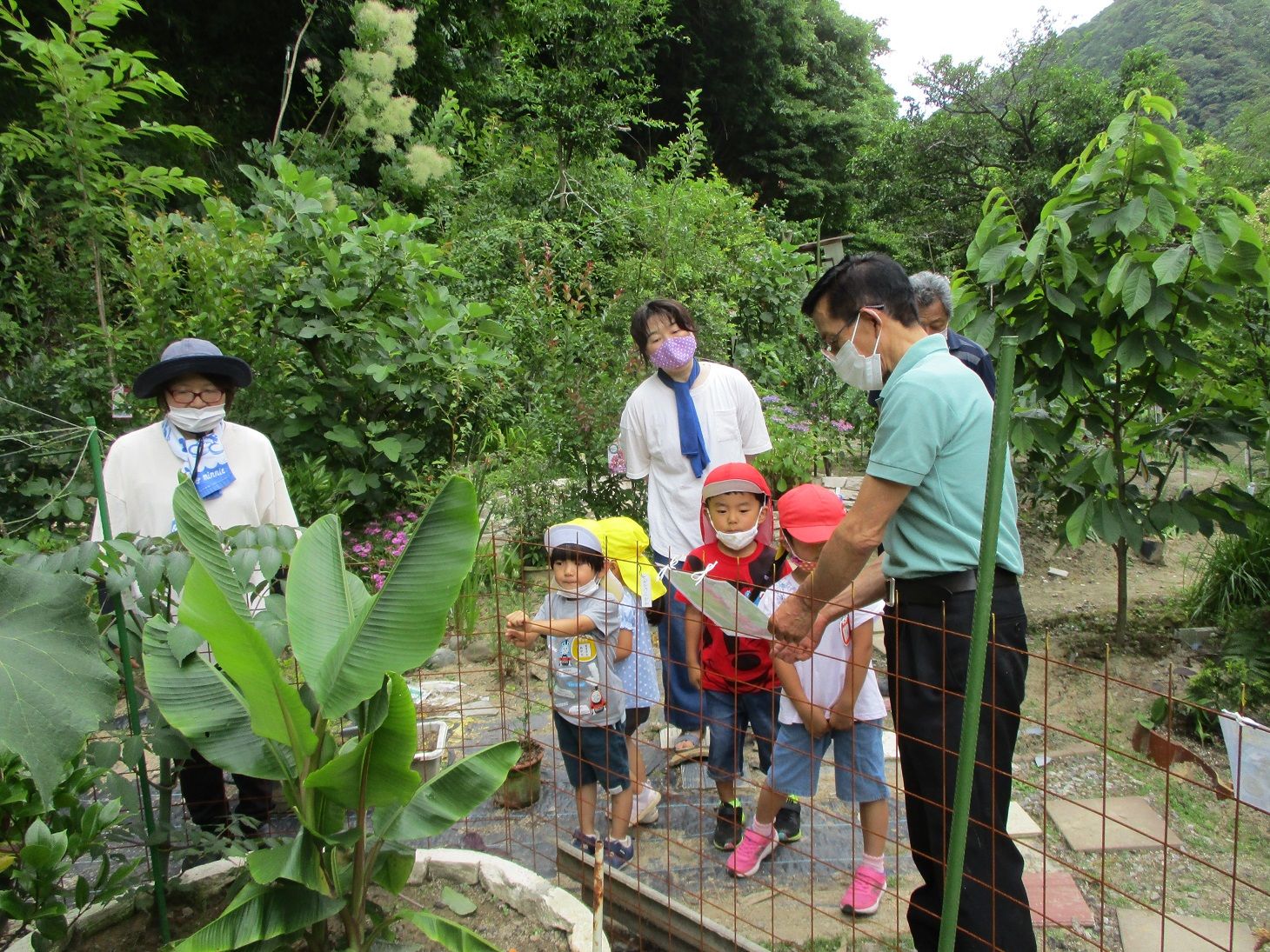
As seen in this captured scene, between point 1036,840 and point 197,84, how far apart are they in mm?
10707

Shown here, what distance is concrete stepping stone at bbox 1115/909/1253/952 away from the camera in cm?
268

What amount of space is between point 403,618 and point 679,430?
2.20 metres

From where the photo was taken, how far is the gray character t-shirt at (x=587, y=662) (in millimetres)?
2973

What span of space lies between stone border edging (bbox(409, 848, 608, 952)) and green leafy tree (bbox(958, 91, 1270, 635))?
293 cm

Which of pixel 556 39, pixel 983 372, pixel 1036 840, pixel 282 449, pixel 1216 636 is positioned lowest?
pixel 1036 840

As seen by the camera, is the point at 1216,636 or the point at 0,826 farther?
the point at 1216,636

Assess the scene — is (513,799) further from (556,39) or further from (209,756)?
(556,39)

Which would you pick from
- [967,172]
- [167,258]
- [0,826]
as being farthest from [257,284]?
[967,172]

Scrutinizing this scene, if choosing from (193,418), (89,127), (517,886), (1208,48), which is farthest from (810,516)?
(1208,48)

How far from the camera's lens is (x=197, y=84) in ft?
32.5

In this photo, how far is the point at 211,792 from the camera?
3.04 m

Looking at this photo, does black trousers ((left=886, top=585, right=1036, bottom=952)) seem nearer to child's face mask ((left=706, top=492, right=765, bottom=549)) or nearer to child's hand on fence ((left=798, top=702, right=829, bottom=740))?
child's hand on fence ((left=798, top=702, right=829, bottom=740))

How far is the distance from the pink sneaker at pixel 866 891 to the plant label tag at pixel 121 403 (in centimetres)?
322

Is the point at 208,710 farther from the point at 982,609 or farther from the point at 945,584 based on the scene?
the point at 945,584
